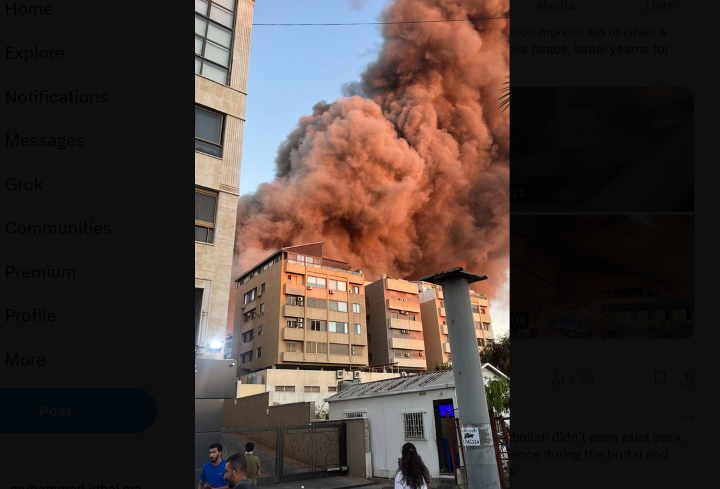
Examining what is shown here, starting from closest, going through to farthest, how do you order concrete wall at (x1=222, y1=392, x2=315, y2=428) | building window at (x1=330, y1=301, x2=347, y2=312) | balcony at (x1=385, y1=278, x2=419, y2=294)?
concrete wall at (x1=222, y1=392, x2=315, y2=428)
building window at (x1=330, y1=301, x2=347, y2=312)
balcony at (x1=385, y1=278, x2=419, y2=294)

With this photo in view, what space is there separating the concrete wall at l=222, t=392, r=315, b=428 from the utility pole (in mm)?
15312

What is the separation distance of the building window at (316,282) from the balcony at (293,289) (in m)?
1.70

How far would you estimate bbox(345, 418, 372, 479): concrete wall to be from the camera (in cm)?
1680

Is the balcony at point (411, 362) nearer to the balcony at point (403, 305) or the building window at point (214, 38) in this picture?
the balcony at point (403, 305)

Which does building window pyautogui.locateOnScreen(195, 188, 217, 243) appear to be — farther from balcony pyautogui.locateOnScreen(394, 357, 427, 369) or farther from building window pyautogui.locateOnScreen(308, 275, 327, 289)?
balcony pyautogui.locateOnScreen(394, 357, 427, 369)

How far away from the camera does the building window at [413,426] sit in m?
15.5

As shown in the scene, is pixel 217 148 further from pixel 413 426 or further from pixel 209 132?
pixel 413 426

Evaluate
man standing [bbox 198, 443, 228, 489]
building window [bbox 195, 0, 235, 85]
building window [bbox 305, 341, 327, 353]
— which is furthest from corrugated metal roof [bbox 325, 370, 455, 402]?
building window [bbox 305, 341, 327, 353]
